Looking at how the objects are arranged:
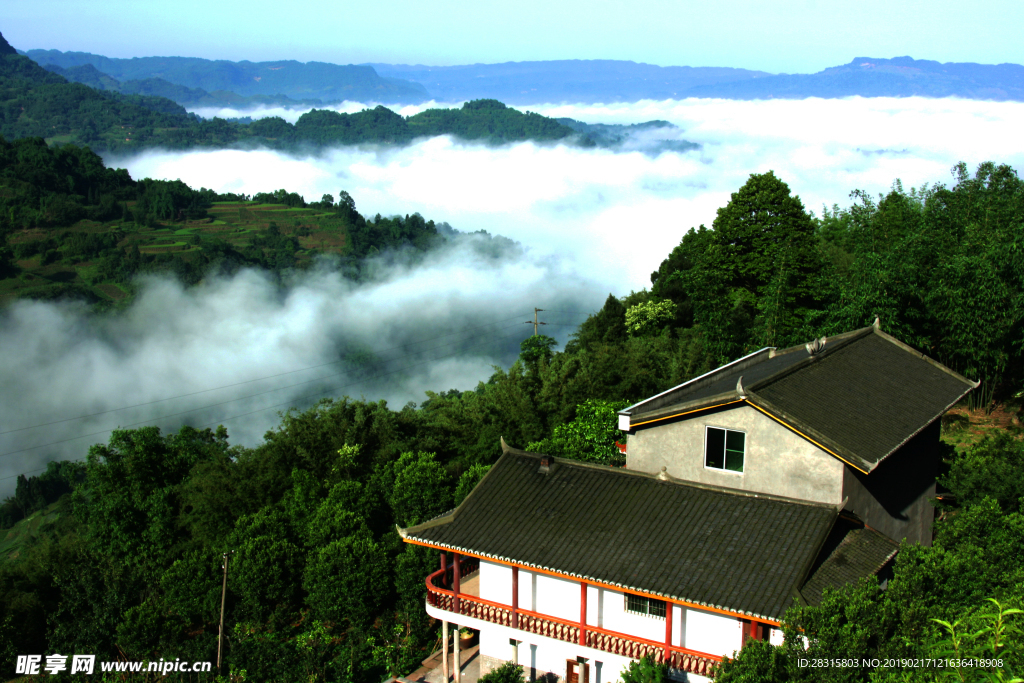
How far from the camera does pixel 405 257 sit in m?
184

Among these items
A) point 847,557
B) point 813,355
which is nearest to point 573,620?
point 847,557

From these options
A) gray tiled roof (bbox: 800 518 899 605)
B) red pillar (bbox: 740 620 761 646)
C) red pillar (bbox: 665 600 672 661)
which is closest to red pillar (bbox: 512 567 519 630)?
red pillar (bbox: 665 600 672 661)

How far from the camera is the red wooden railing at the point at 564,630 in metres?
15.9

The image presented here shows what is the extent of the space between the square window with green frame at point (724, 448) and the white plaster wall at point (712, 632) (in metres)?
3.60

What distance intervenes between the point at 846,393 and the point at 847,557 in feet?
15.8

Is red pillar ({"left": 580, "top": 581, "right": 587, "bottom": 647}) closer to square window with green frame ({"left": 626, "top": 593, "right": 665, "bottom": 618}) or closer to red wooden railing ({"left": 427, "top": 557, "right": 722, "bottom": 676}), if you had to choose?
red wooden railing ({"left": 427, "top": 557, "right": 722, "bottom": 676})

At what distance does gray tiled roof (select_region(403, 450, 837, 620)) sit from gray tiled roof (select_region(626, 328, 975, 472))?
76.1 inches

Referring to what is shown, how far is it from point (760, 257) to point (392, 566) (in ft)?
95.2

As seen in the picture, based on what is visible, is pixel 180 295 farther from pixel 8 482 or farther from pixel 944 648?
pixel 944 648

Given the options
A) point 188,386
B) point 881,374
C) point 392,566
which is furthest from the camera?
point 188,386

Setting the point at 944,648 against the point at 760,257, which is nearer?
the point at 944,648

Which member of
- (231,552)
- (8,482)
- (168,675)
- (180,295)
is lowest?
(8,482)

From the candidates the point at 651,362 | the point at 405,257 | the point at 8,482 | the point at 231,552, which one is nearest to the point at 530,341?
the point at 651,362

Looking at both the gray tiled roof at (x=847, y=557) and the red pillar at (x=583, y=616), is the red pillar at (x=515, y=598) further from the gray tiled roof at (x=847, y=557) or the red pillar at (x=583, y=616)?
the gray tiled roof at (x=847, y=557)
